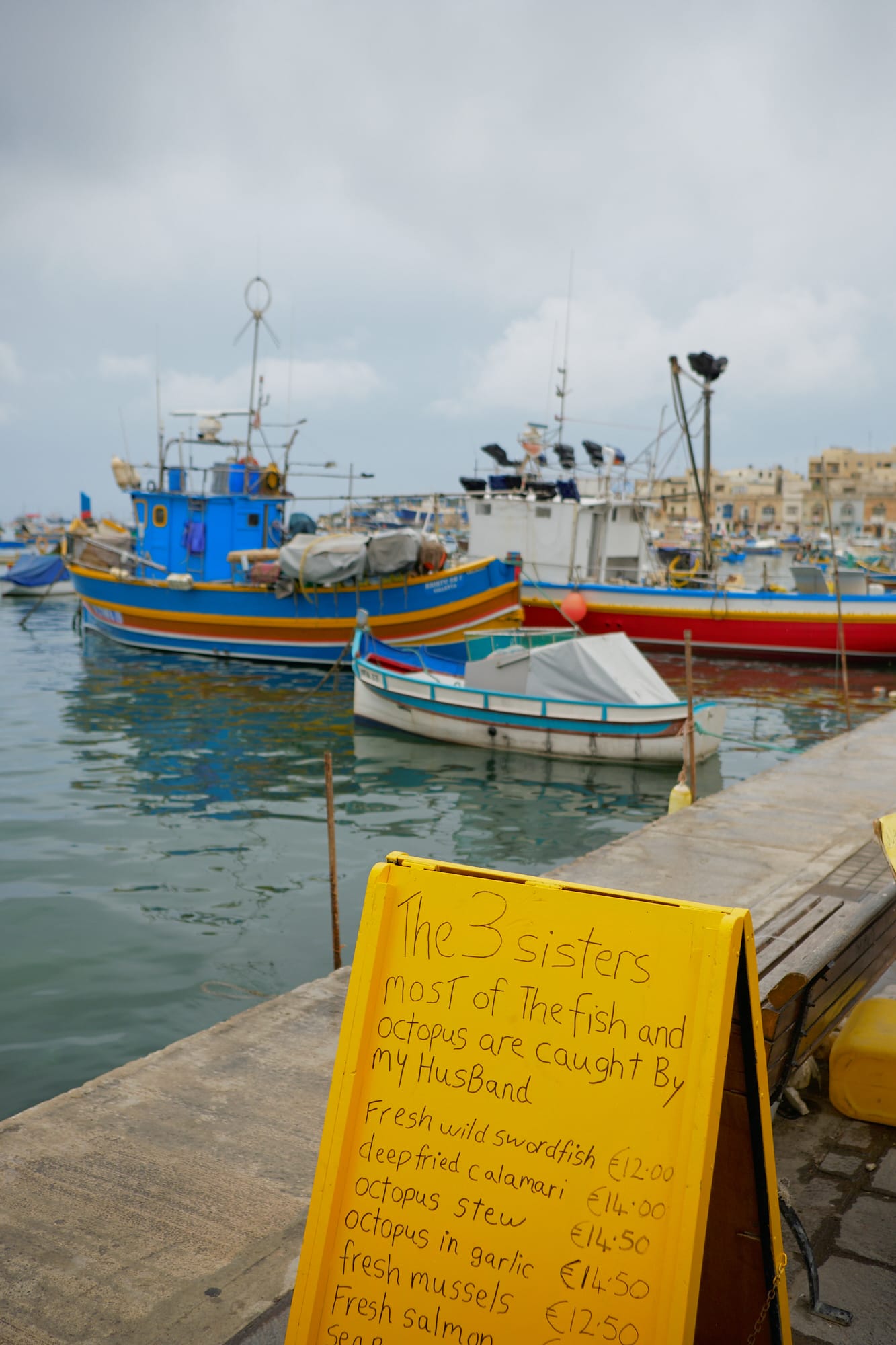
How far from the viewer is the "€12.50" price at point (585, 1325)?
2232 mm

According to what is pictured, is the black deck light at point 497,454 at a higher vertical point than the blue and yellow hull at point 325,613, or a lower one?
higher

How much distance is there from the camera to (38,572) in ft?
156

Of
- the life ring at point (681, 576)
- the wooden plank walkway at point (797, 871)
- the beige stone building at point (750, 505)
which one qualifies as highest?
the beige stone building at point (750, 505)

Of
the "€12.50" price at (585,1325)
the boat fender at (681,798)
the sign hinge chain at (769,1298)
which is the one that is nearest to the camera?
the "€12.50" price at (585,1325)

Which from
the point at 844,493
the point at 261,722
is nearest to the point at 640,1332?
the point at 261,722

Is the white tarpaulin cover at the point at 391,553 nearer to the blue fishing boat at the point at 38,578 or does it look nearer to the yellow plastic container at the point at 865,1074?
the yellow plastic container at the point at 865,1074

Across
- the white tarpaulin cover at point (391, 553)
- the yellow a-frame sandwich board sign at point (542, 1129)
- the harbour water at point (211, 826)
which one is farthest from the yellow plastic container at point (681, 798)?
the white tarpaulin cover at point (391, 553)

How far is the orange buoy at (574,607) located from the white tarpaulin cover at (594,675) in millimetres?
11513

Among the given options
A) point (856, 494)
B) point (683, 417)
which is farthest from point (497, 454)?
point (856, 494)

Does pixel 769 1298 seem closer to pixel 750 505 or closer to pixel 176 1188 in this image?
pixel 176 1188

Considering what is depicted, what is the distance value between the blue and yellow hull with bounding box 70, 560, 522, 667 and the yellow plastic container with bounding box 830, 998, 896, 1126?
2023 cm

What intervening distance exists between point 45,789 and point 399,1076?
12587 mm

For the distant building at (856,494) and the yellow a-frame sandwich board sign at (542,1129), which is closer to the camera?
the yellow a-frame sandwich board sign at (542,1129)

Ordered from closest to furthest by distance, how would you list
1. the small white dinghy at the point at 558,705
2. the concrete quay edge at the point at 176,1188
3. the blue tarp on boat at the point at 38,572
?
the concrete quay edge at the point at 176,1188
the small white dinghy at the point at 558,705
the blue tarp on boat at the point at 38,572
